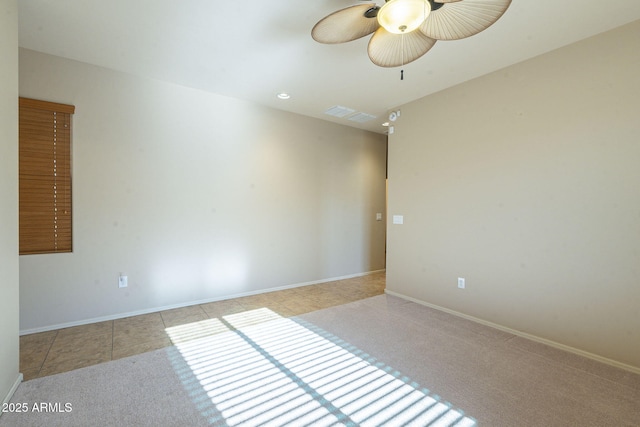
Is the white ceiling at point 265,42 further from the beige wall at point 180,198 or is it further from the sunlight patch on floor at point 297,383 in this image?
the sunlight patch on floor at point 297,383

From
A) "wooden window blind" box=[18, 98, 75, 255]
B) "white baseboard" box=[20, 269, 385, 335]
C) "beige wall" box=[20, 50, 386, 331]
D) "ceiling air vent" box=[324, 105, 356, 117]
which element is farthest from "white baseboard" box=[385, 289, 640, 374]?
"wooden window blind" box=[18, 98, 75, 255]

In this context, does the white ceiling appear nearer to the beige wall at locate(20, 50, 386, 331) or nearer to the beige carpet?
the beige wall at locate(20, 50, 386, 331)

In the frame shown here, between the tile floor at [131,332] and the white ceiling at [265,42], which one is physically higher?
the white ceiling at [265,42]

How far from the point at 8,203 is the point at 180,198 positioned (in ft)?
6.02

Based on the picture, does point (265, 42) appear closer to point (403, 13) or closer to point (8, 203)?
point (403, 13)

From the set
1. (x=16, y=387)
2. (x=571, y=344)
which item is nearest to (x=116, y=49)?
(x=16, y=387)

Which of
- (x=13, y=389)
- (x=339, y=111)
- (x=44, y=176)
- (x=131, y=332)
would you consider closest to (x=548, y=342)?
(x=339, y=111)

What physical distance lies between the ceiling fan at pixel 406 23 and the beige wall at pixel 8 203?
1891mm

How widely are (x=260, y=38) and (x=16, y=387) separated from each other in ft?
10.2

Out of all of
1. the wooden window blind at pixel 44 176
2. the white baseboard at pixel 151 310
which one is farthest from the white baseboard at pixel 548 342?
the wooden window blind at pixel 44 176

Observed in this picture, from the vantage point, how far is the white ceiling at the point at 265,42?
2201mm

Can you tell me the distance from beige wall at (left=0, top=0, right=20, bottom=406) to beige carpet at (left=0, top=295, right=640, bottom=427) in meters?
0.27

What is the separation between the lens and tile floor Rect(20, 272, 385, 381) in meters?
2.35

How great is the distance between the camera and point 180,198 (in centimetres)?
364
